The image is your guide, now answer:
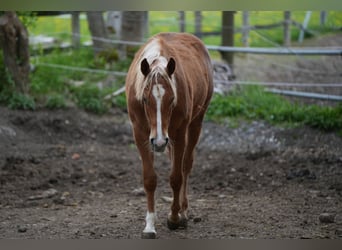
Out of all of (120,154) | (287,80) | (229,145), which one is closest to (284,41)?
(287,80)

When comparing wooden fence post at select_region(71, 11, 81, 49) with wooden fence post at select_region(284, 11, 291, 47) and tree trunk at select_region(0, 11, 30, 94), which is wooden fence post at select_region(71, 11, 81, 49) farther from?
wooden fence post at select_region(284, 11, 291, 47)

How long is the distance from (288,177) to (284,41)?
360 centimetres

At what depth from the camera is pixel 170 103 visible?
2.80 metres

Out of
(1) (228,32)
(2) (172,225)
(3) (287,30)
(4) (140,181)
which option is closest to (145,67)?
(2) (172,225)

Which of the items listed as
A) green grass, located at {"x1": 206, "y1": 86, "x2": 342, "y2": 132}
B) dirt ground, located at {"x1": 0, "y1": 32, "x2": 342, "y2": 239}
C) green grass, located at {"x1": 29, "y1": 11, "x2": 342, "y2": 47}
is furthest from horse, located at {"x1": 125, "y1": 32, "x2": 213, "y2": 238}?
green grass, located at {"x1": 29, "y1": 11, "x2": 342, "y2": 47}

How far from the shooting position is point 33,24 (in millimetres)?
5523

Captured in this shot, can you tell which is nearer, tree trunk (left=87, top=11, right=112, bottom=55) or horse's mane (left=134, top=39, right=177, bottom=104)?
horse's mane (left=134, top=39, right=177, bottom=104)

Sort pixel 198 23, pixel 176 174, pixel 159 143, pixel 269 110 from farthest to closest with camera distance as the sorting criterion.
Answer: pixel 198 23
pixel 269 110
pixel 176 174
pixel 159 143

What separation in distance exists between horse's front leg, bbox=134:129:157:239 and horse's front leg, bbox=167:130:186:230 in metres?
0.13

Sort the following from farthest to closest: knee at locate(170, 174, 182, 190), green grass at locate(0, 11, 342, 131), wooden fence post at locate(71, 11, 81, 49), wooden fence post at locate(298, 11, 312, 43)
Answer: wooden fence post at locate(298, 11, 312, 43)
wooden fence post at locate(71, 11, 81, 49)
green grass at locate(0, 11, 342, 131)
knee at locate(170, 174, 182, 190)

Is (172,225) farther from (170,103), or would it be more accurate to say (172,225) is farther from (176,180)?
(170,103)

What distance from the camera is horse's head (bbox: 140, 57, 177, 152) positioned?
273 centimetres

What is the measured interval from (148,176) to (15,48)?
2583 mm

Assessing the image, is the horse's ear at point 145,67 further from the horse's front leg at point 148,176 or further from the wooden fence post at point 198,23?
the wooden fence post at point 198,23
